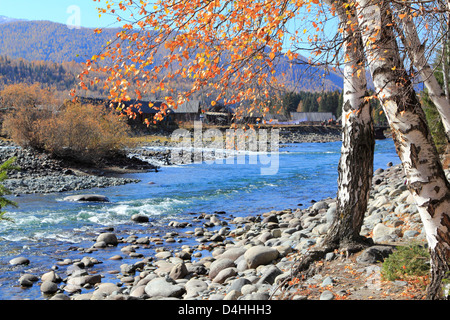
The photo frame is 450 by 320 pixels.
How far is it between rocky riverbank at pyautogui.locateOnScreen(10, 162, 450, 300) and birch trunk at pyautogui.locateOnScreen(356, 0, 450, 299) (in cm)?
86

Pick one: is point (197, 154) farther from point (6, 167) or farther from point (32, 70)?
point (32, 70)

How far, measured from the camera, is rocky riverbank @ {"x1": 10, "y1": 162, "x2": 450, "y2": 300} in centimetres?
546

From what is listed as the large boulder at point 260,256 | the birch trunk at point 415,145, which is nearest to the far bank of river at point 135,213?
the large boulder at point 260,256

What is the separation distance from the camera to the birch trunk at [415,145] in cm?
418

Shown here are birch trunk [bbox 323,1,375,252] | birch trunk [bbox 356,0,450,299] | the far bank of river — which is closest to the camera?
birch trunk [bbox 356,0,450,299]

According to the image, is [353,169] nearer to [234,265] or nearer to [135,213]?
[234,265]

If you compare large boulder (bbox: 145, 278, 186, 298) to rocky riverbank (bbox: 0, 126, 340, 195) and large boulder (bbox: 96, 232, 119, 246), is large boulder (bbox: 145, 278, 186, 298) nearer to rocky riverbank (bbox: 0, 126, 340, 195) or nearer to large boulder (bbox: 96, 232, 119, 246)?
large boulder (bbox: 96, 232, 119, 246)

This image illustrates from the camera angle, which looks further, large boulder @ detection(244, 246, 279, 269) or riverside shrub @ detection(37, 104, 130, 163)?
riverside shrub @ detection(37, 104, 130, 163)

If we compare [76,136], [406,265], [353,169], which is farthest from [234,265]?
[76,136]

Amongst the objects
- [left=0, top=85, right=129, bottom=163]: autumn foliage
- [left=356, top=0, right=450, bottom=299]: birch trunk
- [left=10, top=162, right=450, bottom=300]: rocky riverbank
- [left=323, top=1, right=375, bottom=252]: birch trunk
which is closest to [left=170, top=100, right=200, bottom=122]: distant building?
[left=0, top=85, right=129, bottom=163]: autumn foliage

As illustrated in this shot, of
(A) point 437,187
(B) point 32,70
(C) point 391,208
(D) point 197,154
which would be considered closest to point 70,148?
(D) point 197,154

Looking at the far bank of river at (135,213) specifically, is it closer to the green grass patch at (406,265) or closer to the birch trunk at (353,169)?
the birch trunk at (353,169)

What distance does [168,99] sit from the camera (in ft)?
18.0
